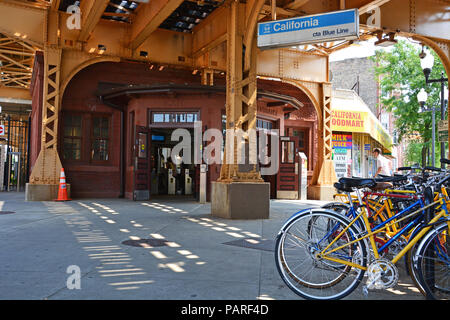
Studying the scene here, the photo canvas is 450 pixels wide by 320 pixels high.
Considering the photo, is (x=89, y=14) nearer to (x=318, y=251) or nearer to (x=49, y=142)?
(x=49, y=142)

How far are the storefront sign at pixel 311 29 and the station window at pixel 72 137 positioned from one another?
32.1 ft

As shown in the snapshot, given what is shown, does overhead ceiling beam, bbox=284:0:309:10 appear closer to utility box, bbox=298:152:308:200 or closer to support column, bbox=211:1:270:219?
support column, bbox=211:1:270:219

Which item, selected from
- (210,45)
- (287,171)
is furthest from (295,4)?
(287,171)

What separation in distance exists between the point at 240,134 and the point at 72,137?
821 centimetres

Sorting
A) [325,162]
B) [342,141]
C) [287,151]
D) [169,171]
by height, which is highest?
[342,141]

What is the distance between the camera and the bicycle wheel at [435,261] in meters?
3.40

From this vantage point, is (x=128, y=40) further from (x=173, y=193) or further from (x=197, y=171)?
(x=173, y=193)

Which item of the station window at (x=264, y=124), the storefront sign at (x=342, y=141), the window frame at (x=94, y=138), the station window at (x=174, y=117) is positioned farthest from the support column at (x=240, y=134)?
the storefront sign at (x=342, y=141)

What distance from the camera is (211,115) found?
14.1m

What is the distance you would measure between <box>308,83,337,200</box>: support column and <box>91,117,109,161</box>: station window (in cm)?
910

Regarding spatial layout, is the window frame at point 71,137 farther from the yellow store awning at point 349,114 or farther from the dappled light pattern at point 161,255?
the yellow store awning at point 349,114

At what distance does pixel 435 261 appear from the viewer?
3.47m
